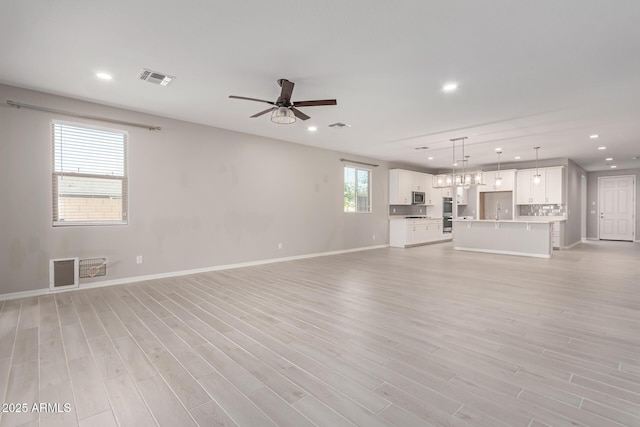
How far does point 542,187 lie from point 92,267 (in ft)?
37.4

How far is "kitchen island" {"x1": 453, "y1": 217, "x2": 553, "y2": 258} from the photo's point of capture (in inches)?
295

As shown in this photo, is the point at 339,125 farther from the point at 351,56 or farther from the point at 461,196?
the point at 461,196

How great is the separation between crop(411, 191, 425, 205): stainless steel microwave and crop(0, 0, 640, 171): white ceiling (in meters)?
4.94

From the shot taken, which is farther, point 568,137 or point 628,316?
point 568,137

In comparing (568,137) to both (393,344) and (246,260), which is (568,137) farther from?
(246,260)

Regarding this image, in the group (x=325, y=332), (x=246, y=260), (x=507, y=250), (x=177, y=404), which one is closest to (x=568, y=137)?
(x=507, y=250)

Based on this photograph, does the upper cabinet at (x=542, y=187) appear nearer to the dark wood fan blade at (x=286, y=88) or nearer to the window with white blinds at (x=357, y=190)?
the window with white blinds at (x=357, y=190)

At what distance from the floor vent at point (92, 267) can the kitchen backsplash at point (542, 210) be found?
11.5 meters

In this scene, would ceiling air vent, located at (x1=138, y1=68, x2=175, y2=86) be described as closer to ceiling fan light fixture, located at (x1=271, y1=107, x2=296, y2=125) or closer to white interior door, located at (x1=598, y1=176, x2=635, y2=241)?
ceiling fan light fixture, located at (x1=271, y1=107, x2=296, y2=125)

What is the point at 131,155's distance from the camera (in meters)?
4.97

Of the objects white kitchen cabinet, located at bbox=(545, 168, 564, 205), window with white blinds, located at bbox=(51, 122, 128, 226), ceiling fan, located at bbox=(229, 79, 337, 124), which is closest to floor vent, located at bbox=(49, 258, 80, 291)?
window with white blinds, located at bbox=(51, 122, 128, 226)

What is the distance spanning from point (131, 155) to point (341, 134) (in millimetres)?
3929

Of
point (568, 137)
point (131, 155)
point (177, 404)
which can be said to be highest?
Answer: point (568, 137)

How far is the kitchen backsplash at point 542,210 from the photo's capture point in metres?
9.38
